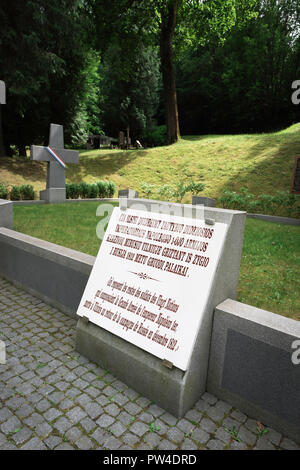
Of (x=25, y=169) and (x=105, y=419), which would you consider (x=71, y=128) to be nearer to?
(x=25, y=169)

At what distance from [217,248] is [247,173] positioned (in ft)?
48.2

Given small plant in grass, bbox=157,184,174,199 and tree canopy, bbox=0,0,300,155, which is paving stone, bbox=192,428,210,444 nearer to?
small plant in grass, bbox=157,184,174,199

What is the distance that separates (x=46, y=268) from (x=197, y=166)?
50.0ft

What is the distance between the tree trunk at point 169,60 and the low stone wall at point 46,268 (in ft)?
65.9

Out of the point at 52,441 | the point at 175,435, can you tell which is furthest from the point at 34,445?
the point at 175,435

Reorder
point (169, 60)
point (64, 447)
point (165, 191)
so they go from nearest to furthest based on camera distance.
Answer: point (64, 447)
point (165, 191)
point (169, 60)

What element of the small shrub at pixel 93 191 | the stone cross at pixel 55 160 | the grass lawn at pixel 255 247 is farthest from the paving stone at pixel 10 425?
the small shrub at pixel 93 191

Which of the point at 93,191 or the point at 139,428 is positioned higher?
the point at 93,191

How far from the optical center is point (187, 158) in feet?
64.5

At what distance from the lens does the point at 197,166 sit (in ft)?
60.5

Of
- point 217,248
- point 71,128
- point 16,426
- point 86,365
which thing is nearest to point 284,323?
point 217,248

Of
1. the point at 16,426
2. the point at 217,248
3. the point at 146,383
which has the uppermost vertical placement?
the point at 217,248

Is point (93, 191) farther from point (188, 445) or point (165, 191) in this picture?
point (188, 445)

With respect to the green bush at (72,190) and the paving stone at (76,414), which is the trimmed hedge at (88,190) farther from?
the paving stone at (76,414)
